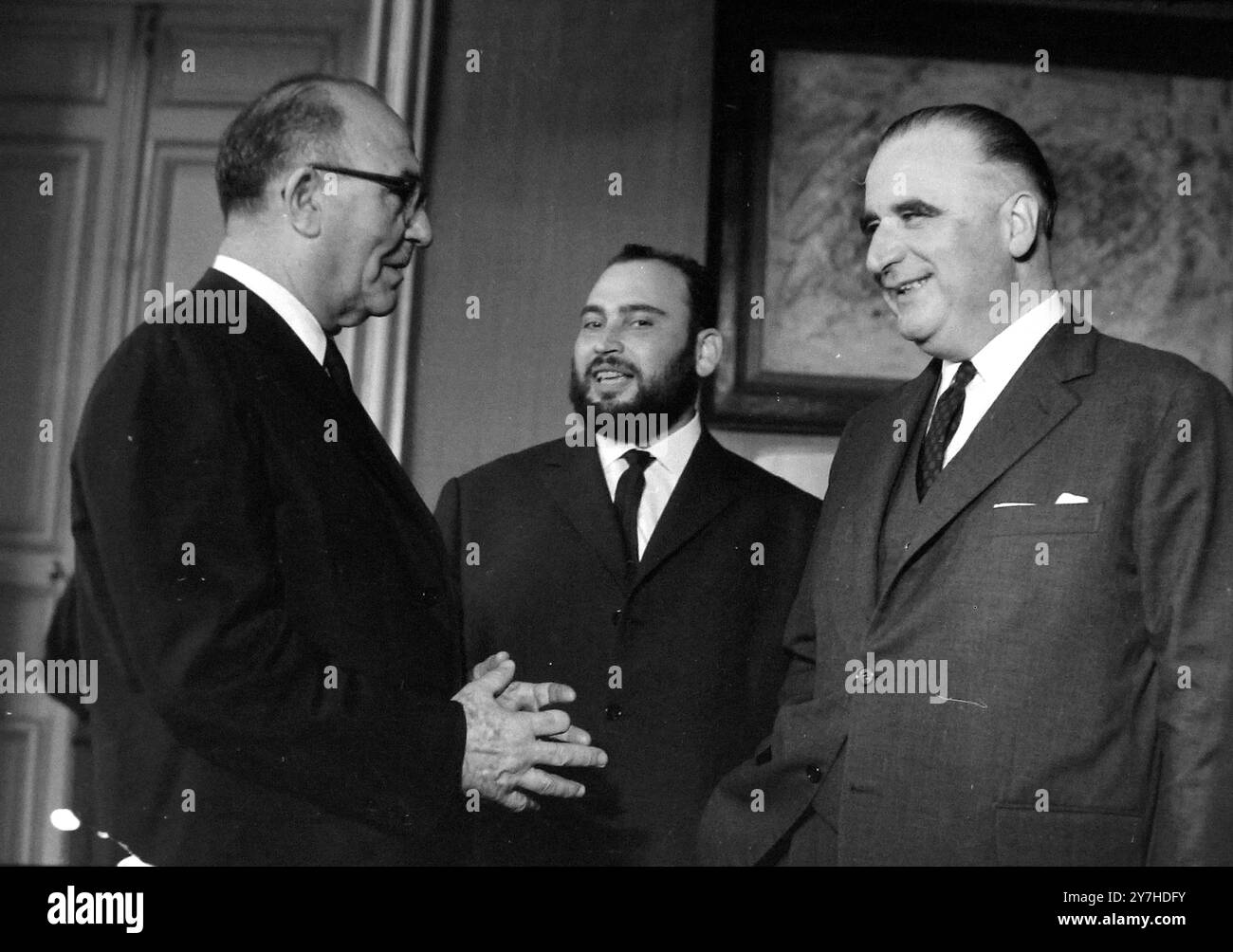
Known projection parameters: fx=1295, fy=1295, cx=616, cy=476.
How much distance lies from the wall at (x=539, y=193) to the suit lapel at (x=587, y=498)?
0.06 m

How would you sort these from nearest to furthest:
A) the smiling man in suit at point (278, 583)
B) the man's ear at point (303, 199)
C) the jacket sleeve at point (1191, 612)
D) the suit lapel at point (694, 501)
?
the jacket sleeve at point (1191, 612) < the smiling man in suit at point (278, 583) < the man's ear at point (303, 199) < the suit lapel at point (694, 501)

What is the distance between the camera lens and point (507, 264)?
2.13 metres

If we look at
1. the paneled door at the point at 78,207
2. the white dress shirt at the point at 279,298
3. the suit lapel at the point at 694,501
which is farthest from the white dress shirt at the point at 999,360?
the paneled door at the point at 78,207

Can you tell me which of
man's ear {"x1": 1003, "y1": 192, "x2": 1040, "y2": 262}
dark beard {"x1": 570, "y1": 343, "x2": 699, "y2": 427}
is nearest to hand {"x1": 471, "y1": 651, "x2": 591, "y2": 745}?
dark beard {"x1": 570, "y1": 343, "x2": 699, "y2": 427}

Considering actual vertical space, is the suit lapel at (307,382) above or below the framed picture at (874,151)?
below

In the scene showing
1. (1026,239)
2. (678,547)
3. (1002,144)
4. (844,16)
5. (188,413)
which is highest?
(844,16)

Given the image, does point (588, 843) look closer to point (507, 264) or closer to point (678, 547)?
point (678, 547)

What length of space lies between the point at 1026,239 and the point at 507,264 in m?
0.81

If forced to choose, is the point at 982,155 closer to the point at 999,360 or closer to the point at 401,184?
the point at 999,360

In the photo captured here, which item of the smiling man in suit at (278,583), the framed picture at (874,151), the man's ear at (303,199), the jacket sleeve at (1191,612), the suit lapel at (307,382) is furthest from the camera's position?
the framed picture at (874,151)

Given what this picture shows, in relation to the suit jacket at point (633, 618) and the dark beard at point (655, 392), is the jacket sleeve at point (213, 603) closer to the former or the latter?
the suit jacket at point (633, 618)

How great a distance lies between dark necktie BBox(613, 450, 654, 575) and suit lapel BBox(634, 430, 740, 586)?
22 millimetres

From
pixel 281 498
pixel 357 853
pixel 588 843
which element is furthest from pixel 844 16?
pixel 357 853

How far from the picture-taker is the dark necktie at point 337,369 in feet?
6.18
